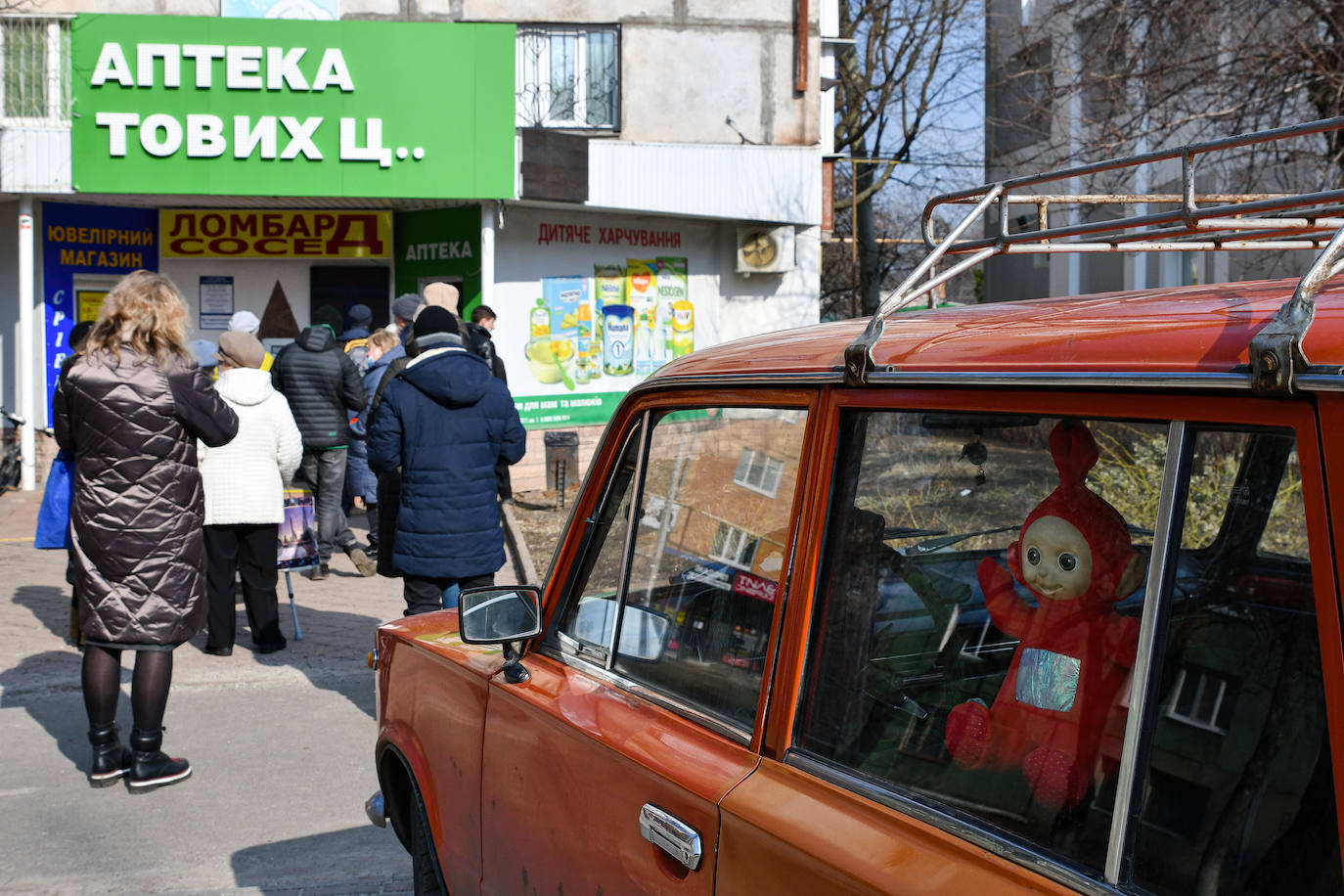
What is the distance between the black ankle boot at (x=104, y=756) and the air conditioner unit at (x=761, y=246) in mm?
11517

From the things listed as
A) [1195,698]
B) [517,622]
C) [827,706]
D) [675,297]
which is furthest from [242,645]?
[675,297]

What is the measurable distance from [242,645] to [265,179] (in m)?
6.98

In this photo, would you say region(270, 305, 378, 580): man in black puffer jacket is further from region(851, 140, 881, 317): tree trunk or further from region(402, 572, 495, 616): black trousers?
region(851, 140, 881, 317): tree trunk

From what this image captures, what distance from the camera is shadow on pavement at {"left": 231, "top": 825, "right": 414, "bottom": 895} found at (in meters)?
4.42

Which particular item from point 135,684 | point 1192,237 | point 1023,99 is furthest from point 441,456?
point 1023,99

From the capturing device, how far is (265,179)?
43.9ft

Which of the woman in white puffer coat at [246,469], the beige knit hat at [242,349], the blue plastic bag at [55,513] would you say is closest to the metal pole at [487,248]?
the woman in white puffer coat at [246,469]

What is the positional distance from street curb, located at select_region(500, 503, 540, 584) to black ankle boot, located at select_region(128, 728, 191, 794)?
3664 millimetres

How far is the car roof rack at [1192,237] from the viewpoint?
1.43m

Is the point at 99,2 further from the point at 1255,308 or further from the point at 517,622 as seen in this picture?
the point at 1255,308

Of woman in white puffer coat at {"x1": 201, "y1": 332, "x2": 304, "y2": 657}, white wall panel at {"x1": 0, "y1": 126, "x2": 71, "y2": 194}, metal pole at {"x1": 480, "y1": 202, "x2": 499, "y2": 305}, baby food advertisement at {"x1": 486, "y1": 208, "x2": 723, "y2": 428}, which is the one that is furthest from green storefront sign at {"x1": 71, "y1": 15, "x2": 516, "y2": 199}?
woman in white puffer coat at {"x1": 201, "y1": 332, "x2": 304, "y2": 657}

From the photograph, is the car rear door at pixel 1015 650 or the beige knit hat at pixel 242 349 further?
the beige knit hat at pixel 242 349

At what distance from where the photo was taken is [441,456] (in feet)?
18.8

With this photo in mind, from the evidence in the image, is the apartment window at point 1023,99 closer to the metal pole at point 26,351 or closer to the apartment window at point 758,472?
the metal pole at point 26,351
